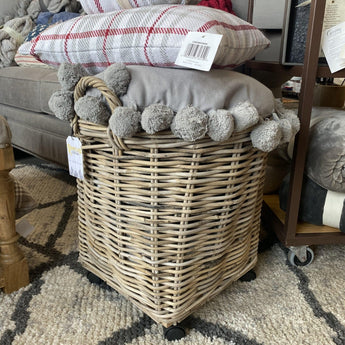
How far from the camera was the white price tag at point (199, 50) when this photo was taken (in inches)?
19.8

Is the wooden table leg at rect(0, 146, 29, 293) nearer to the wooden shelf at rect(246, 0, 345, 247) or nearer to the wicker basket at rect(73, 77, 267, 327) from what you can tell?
the wicker basket at rect(73, 77, 267, 327)

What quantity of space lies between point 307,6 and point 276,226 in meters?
0.50

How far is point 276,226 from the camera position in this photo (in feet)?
2.80

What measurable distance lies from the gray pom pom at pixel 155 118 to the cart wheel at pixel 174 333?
0.36 metres

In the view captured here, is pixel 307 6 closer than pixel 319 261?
Yes

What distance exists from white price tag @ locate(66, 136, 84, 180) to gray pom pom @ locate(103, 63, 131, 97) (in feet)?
0.44

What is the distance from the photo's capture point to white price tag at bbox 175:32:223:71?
50 cm

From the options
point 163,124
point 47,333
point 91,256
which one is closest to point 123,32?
point 163,124

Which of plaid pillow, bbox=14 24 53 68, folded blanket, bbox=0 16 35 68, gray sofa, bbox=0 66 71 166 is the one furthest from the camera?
folded blanket, bbox=0 16 35 68

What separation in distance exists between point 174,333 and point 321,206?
427mm

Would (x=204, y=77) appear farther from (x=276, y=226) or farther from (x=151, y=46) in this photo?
(x=276, y=226)

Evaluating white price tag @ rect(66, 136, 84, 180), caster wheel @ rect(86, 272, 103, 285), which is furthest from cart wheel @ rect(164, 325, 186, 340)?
white price tag @ rect(66, 136, 84, 180)

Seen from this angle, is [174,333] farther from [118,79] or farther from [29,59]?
[29,59]

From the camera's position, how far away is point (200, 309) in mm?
694
